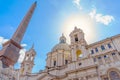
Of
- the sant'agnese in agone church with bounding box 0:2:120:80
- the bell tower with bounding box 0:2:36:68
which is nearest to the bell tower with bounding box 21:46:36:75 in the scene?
the sant'agnese in agone church with bounding box 0:2:120:80

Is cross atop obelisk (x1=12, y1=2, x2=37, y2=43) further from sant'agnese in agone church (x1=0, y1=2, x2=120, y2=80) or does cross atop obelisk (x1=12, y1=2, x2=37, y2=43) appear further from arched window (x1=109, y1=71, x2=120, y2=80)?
arched window (x1=109, y1=71, x2=120, y2=80)

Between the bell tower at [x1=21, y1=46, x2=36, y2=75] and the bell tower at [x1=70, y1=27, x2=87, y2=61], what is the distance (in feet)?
50.6

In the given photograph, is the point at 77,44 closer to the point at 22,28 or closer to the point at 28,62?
the point at 28,62

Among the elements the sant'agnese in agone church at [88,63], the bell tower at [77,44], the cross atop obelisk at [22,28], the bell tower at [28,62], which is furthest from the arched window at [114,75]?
the bell tower at [28,62]

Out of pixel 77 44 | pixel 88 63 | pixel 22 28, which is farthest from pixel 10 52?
pixel 77 44

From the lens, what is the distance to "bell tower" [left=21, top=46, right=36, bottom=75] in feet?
125

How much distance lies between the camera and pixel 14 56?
8.12 m

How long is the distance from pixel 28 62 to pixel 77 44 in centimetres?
1716

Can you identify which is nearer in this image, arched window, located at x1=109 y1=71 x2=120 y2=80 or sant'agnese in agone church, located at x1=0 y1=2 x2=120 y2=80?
arched window, located at x1=109 y1=71 x2=120 y2=80

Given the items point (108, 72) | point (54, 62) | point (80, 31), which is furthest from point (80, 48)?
A: point (54, 62)

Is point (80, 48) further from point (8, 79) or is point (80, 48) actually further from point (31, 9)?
point (8, 79)

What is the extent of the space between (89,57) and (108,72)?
5.24m

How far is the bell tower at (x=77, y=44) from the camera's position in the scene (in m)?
30.4

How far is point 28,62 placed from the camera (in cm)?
3988
